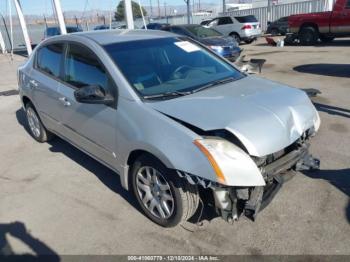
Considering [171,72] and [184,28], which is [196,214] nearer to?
[171,72]

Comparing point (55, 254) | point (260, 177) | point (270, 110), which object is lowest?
point (55, 254)

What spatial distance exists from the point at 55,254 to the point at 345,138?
4.16 meters

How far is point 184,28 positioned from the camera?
577 inches

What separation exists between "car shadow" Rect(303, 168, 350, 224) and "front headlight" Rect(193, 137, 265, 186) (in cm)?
Result: 154

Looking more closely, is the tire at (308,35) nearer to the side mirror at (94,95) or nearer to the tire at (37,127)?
the tire at (37,127)

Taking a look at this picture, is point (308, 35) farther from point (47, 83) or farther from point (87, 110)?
point (87, 110)

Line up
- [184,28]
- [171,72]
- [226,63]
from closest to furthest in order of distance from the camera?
[171,72] < [226,63] < [184,28]

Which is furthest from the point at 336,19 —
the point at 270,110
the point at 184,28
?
the point at 270,110

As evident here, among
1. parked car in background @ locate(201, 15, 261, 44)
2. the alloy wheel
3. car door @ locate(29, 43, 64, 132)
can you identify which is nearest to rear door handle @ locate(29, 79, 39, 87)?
car door @ locate(29, 43, 64, 132)

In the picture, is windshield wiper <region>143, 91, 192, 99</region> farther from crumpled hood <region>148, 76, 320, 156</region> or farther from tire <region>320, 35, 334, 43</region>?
tire <region>320, 35, 334, 43</region>

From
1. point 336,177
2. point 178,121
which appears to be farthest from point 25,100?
point 336,177

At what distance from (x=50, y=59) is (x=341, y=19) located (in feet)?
48.1

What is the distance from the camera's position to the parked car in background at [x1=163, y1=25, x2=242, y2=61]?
12.9 metres

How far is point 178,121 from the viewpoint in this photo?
3.03 m
